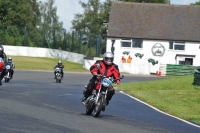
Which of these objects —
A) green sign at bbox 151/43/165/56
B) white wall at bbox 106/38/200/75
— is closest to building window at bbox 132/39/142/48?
white wall at bbox 106/38/200/75

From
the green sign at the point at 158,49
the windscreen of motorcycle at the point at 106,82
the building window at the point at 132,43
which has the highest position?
the building window at the point at 132,43

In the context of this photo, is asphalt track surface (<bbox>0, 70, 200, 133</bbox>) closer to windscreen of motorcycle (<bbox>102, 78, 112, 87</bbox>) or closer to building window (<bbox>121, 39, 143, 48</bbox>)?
Answer: windscreen of motorcycle (<bbox>102, 78, 112, 87</bbox>)

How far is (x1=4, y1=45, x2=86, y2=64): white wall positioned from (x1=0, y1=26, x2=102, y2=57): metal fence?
25.2 inches

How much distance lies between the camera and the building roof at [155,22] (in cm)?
7438

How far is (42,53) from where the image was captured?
73438mm

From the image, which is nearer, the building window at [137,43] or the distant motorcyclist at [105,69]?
the distant motorcyclist at [105,69]

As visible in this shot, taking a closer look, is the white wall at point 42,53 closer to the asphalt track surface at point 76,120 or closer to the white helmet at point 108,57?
the asphalt track surface at point 76,120

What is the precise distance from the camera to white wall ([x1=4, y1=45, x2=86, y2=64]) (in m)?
70.9

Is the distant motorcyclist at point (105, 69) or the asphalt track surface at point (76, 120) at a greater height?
the distant motorcyclist at point (105, 69)

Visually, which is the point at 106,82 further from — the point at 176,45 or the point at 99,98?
the point at 176,45

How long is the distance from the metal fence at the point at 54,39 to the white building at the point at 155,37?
261 cm

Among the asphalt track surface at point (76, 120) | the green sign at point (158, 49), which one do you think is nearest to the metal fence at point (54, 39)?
the green sign at point (158, 49)

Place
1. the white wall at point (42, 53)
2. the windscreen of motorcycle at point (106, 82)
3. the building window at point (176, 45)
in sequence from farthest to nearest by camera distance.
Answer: the building window at point (176, 45) → the white wall at point (42, 53) → the windscreen of motorcycle at point (106, 82)

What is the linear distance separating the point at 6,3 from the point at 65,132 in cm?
7905
